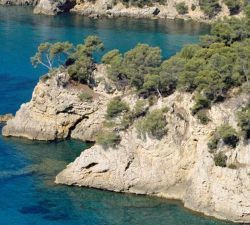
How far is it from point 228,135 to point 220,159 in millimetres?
2291

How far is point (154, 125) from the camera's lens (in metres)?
67.5

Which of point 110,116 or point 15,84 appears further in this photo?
point 15,84

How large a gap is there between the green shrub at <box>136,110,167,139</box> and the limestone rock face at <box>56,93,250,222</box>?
1.88ft

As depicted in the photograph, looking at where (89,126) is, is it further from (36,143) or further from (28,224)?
(28,224)

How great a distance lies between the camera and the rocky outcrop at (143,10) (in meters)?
Result: 150

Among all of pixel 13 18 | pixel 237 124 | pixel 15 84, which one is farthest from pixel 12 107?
pixel 13 18

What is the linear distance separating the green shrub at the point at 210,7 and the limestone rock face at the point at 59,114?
7090 cm

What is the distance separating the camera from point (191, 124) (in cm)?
6781

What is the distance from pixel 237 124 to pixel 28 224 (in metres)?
20.7

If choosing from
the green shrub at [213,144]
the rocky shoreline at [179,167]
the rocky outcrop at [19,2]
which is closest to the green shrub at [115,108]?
the rocky shoreline at [179,167]

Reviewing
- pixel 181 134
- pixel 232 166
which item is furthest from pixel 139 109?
pixel 232 166

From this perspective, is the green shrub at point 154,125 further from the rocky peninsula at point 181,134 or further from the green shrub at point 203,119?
the green shrub at point 203,119

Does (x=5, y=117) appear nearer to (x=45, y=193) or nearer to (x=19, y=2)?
(x=45, y=193)

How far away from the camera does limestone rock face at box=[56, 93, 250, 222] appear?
64.3 metres
